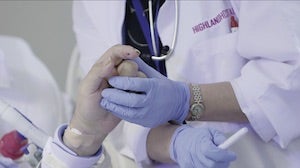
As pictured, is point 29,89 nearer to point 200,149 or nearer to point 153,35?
point 153,35

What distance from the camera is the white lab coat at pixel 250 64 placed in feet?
2.75

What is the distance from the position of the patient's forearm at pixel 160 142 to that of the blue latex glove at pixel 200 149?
0.18ft

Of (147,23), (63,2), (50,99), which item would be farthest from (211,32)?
(63,2)

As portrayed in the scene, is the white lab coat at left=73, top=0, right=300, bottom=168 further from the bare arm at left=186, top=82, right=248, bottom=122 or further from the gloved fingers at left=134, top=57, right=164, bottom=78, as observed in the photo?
the gloved fingers at left=134, top=57, right=164, bottom=78

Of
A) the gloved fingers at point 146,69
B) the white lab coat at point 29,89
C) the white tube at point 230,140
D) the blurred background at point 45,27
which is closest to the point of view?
the white tube at point 230,140

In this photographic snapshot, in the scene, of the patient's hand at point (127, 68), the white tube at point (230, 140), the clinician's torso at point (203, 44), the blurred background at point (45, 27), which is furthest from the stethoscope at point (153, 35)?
the blurred background at point (45, 27)

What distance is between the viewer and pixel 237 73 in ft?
3.13

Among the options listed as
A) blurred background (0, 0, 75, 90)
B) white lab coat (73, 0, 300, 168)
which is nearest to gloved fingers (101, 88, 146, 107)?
white lab coat (73, 0, 300, 168)

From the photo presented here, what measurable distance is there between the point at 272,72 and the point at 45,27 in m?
1.13

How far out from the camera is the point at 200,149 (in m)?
0.70

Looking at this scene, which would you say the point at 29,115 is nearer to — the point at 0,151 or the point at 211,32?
the point at 0,151

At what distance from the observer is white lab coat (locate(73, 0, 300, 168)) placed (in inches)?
33.0

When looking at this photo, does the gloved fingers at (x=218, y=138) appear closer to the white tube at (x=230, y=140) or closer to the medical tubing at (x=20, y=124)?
the white tube at (x=230, y=140)

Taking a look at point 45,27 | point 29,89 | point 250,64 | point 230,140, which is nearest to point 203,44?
point 250,64
